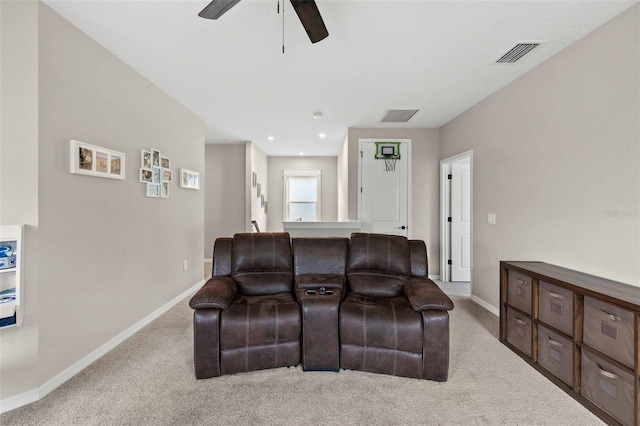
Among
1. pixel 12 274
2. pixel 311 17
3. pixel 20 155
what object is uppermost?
pixel 311 17

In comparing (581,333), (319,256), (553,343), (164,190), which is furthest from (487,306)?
(164,190)

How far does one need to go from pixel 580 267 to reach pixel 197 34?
3611 millimetres

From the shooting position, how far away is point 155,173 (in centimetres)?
336

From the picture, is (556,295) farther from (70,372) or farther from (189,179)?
Answer: (189,179)

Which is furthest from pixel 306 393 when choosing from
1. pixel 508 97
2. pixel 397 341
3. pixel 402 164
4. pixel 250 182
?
pixel 250 182

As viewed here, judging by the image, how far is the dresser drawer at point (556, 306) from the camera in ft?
6.80

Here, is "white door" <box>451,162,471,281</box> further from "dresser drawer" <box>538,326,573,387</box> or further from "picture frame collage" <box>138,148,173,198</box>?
"picture frame collage" <box>138,148,173,198</box>

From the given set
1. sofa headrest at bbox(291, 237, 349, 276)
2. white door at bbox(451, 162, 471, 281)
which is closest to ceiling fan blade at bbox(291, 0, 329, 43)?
sofa headrest at bbox(291, 237, 349, 276)

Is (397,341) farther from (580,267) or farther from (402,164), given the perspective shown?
(402,164)

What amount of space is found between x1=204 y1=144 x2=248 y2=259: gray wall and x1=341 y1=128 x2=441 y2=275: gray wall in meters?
2.82

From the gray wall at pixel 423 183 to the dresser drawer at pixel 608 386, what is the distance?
3.30m

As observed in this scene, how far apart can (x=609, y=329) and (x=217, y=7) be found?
295 centimetres

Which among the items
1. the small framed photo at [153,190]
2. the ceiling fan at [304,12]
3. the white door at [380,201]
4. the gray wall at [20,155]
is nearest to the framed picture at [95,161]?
the gray wall at [20,155]

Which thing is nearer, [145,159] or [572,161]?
[572,161]
